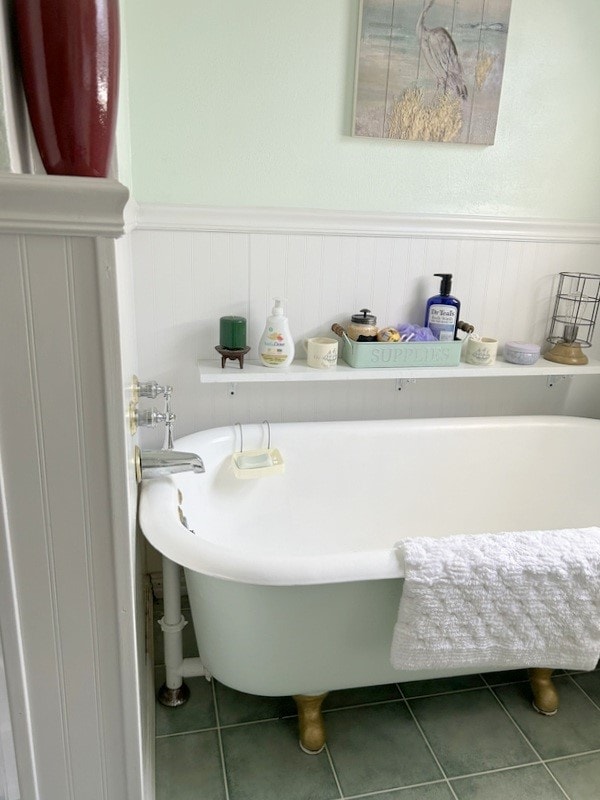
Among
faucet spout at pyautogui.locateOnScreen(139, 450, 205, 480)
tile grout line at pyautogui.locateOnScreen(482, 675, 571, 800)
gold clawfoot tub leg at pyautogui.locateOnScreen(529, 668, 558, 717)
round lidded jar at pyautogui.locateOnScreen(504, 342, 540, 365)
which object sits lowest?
tile grout line at pyautogui.locateOnScreen(482, 675, 571, 800)

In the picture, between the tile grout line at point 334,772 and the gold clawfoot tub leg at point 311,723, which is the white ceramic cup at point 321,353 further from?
the tile grout line at point 334,772

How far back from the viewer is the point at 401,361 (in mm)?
1901

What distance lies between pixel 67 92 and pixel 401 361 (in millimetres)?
1356

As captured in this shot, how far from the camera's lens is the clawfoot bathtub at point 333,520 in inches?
49.9

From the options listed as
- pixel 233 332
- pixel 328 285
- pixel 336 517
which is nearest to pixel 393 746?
pixel 336 517

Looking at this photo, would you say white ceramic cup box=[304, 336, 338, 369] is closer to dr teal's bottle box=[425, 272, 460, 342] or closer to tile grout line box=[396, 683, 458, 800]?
dr teal's bottle box=[425, 272, 460, 342]

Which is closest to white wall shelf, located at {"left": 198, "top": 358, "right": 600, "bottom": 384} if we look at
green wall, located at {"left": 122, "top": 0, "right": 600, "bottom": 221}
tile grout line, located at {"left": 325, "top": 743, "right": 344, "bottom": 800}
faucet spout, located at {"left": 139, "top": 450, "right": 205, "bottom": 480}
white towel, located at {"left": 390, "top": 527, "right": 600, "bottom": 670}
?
faucet spout, located at {"left": 139, "top": 450, "right": 205, "bottom": 480}

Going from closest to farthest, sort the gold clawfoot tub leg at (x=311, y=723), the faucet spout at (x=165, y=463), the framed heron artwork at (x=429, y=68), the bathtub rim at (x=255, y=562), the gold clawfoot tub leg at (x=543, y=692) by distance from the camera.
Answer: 1. the bathtub rim at (x=255, y=562)
2. the faucet spout at (x=165, y=463)
3. the gold clawfoot tub leg at (x=311, y=723)
4. the gold clawfoot tub leg at (x=543, y=692)
5. the framed heron artwork at (x=429, y=68)

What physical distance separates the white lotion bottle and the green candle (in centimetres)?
6

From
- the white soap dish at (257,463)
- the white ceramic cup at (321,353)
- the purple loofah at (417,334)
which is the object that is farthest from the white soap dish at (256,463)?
the purple loofah at (417,334)

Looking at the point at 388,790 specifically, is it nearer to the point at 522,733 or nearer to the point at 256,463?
the point at 522,733

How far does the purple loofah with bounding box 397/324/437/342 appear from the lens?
1927 millimetres

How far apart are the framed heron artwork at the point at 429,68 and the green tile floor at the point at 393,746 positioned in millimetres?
1627

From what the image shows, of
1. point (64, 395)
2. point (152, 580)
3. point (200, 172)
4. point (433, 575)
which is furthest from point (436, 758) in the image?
point (200, 172)
